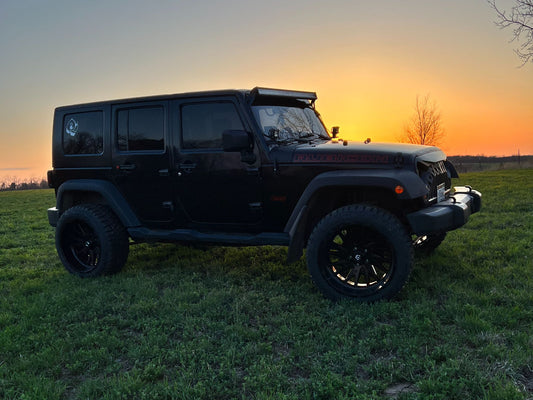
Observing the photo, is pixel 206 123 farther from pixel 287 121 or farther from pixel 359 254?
pixel 359 254

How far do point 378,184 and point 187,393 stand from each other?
247 cm

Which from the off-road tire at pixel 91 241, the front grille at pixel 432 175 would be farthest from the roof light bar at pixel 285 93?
the off-road tire at pixel 91 241

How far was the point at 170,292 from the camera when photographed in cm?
503

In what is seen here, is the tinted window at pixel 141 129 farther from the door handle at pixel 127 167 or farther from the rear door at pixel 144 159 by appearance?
the door handle at pixel 127 167

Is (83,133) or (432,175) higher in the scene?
(83,133)

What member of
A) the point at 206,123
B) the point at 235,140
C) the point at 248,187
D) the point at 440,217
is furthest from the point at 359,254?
the point at 206,123

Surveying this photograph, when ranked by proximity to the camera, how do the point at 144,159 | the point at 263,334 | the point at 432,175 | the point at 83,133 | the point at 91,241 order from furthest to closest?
the point at 83,133, the point at 91,241, the point at 144,159, the point at 432,175, the point at 263,334

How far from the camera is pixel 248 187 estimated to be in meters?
5.02

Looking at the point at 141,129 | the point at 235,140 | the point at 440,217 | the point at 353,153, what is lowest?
the point at 440,217

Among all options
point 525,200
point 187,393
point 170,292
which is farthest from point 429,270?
point 525,200

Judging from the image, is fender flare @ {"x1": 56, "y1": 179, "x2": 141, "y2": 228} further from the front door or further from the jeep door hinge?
the jeep door hinge

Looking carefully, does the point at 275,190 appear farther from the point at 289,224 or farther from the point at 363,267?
the point at 363,267

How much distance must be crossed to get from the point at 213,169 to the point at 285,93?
1.26 metres

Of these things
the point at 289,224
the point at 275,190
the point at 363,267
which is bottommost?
the point at 363,267
